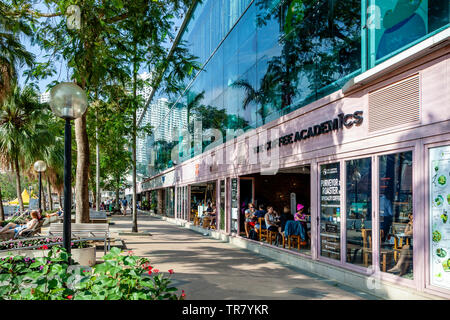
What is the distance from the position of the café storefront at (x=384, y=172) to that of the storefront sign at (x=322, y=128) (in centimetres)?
2

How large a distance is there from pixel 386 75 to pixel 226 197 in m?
10.5

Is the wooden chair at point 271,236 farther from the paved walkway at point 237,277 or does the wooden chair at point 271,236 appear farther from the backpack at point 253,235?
the backpack at point 253,235

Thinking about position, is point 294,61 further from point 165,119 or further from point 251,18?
point 165,119

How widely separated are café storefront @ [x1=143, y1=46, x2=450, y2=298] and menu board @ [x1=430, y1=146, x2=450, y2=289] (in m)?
0.01

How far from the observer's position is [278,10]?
12.8 m

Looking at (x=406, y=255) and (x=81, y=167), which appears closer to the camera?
(x=406, y=255)

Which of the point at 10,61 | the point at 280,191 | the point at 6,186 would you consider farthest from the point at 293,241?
the point at 6,186

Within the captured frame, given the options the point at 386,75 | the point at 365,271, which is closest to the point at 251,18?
the point at 386,75

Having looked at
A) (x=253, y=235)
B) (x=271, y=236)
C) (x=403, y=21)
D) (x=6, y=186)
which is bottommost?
(x=6, y=186)

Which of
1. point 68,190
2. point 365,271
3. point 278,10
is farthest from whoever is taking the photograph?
point 278,10

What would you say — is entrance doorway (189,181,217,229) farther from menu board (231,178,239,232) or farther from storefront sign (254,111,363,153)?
storefront sign (254,111,363,153)

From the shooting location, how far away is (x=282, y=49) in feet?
40.7

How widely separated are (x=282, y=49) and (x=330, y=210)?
221 inches

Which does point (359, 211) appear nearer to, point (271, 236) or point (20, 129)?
point (271, 236)
